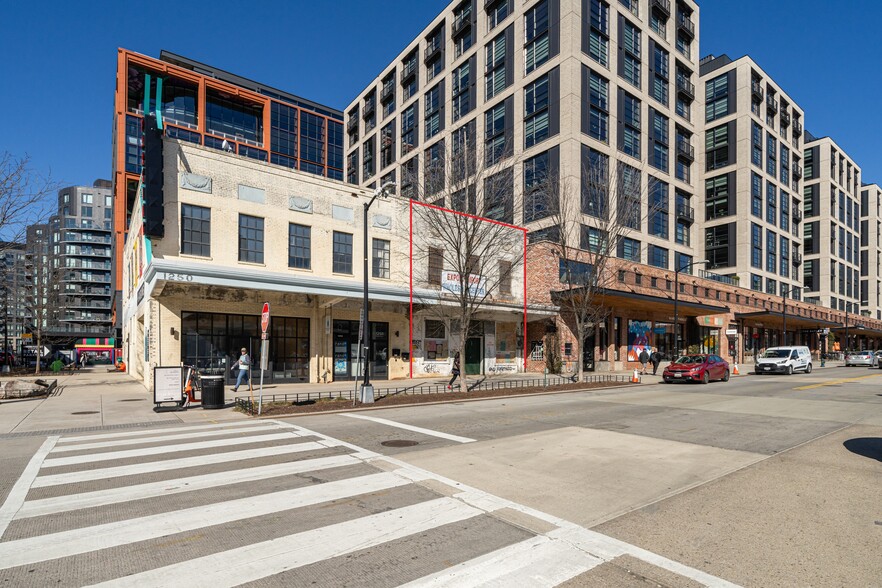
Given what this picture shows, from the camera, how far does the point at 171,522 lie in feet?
16.8

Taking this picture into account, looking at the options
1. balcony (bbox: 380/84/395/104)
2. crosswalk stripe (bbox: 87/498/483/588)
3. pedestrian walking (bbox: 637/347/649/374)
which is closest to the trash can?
crosswalk stripe (bbox: 87/498/483/588)

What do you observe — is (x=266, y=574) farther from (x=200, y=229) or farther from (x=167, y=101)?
(x=167, y=101)

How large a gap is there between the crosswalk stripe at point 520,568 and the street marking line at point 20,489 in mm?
4371

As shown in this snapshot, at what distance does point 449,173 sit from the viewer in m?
19.5

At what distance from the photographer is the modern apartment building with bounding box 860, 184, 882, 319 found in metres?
88.2

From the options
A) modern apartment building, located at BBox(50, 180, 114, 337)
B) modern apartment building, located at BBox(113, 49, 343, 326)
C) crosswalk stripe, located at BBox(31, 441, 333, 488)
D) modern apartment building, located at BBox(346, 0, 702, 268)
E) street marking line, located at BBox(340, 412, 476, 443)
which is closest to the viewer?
crosswalk stripe, located at BBox(31, 441, 333, 488)

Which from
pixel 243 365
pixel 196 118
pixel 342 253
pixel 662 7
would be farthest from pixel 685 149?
pixel 196 118

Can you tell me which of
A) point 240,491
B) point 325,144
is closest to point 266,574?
point 240,491

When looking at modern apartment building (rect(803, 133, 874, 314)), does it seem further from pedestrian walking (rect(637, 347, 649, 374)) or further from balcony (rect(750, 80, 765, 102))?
pedestrian walking (rect(637, 347, 649, 374))

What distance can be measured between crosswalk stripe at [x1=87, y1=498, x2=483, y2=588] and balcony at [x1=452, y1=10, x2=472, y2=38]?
51138mm

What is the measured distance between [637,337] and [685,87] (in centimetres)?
2932

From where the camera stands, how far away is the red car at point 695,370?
2484 centimetres

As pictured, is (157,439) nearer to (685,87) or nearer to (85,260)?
(685,87)

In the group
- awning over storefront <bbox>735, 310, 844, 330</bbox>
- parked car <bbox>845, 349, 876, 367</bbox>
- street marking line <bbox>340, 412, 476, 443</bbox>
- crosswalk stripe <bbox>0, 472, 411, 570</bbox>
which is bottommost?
parked car <bbox>845, 349, 876, 367</bbox>
